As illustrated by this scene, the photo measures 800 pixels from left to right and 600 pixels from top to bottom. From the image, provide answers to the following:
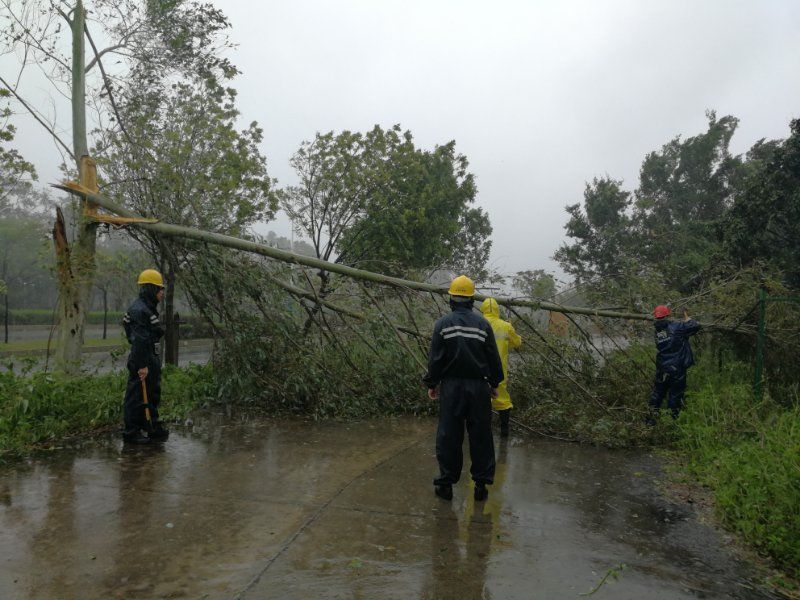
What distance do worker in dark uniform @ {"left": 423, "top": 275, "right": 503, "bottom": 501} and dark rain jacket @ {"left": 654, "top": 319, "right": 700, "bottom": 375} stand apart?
3.01 m

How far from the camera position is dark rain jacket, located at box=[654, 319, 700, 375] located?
19.8ft

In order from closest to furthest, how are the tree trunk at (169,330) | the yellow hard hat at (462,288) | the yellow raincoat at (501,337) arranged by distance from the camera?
the yellow hard hat at (462,288) < the yellow raincoat at (501,337) < the tree trunk at (169,330)

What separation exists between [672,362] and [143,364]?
18.0ft

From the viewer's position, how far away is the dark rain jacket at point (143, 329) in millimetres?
5168

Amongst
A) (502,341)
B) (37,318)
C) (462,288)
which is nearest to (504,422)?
(502,341)

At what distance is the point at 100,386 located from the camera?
19.9 feet

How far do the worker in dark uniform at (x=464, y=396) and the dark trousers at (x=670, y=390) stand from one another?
9.52 feet

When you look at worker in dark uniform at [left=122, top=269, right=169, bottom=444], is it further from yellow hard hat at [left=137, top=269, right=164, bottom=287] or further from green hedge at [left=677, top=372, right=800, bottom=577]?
green hedge at [left=677, top=372, right=800, bottom=577]

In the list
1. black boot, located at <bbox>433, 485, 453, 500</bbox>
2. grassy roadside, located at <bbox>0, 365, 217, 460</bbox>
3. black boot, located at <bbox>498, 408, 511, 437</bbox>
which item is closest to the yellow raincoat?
black boot, located at <bbox>498, 408, 511, 437</bbox>

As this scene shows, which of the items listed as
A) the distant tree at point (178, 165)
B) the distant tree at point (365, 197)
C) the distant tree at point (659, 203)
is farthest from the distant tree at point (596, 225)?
the distant tree at point (178, 165)

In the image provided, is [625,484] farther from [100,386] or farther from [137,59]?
[137,59]

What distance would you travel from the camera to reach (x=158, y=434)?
530cm

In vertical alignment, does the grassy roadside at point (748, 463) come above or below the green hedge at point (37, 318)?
below

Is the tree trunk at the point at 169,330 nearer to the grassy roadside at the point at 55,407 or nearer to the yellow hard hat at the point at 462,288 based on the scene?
the grassy roadside at the point at 55,407
